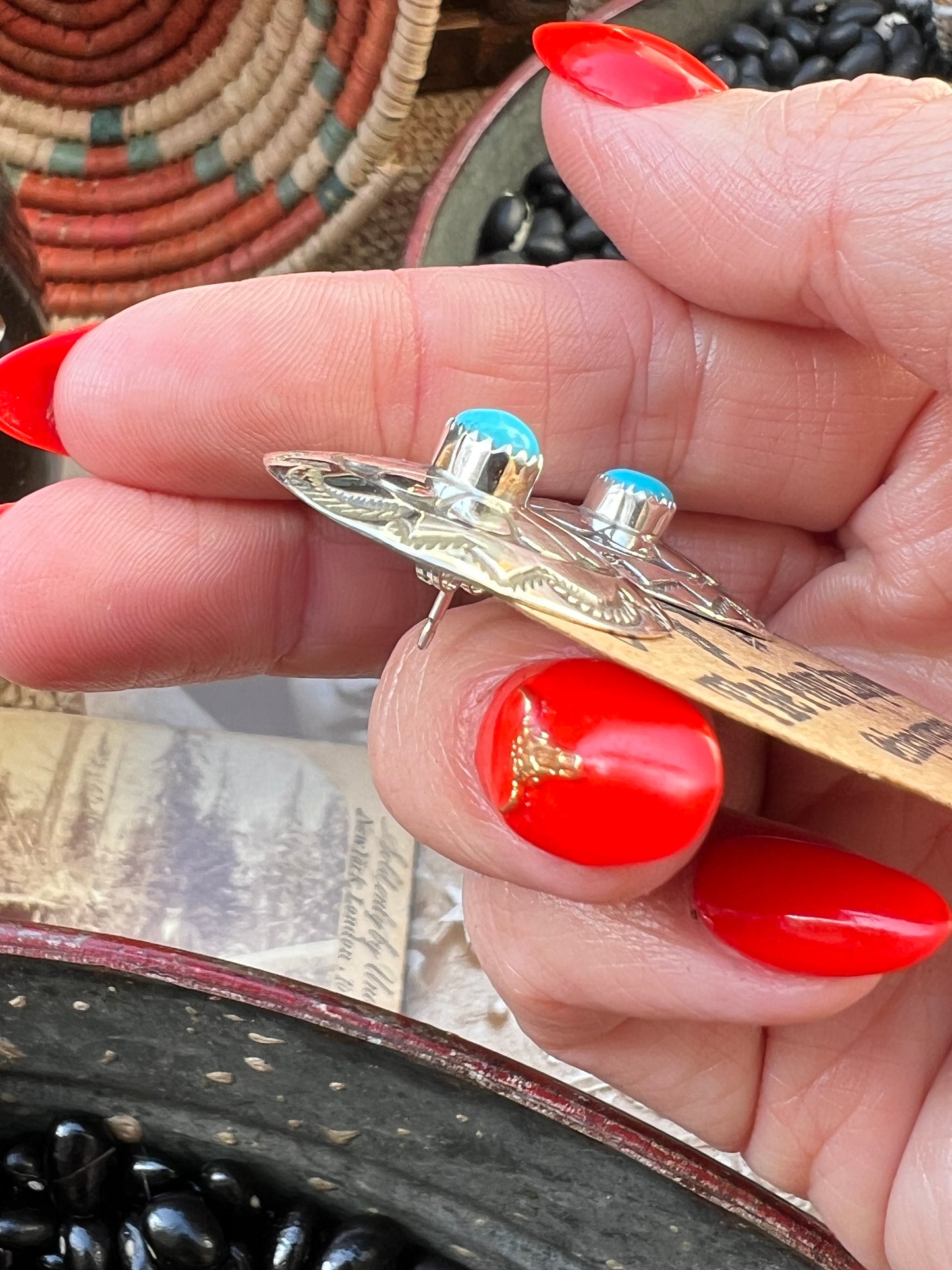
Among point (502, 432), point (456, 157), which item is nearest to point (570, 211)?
point (456, 157)

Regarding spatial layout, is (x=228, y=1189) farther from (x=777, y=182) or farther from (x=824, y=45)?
(x=824, y=45)

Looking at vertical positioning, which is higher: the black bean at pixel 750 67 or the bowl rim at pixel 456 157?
the black bean at pixel 750 67

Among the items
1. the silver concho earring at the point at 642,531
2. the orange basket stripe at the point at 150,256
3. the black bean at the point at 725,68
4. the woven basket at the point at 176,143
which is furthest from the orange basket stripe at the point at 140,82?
the silver concho earring at the point at 642,531

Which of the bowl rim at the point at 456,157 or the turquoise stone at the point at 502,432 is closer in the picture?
the turquoise stone at the point at 502,432

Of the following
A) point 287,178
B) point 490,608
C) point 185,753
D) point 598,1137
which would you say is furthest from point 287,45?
point 598,1137

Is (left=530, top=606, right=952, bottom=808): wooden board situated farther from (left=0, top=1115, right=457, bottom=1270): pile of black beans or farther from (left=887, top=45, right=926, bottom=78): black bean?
(left=887, top=45, right=926, bottom=78): black bean

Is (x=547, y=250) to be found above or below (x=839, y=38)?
below

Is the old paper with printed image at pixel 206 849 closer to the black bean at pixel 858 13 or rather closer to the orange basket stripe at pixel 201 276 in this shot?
the orange basket stripe at pixel 201 276
